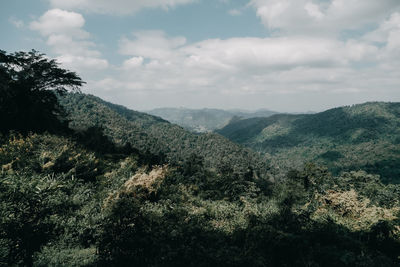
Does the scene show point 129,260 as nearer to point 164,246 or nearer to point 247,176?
point 164,246

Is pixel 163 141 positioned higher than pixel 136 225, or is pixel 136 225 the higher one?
pixel 136 225

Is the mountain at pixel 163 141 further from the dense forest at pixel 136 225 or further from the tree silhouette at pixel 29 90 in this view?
the dense forest at pixel 136 225

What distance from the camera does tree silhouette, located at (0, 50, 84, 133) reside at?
19094 mm

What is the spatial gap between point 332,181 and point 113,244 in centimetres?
4914

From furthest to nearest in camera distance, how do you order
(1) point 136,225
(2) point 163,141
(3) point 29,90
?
1. (2) point 163,141
2. (3) point 29,90
3. (1) point 136,225

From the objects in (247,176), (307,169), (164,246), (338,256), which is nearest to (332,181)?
(307,169)

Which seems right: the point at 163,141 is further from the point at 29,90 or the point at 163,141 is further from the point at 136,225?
the point at 136,225

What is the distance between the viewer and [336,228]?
408 inches

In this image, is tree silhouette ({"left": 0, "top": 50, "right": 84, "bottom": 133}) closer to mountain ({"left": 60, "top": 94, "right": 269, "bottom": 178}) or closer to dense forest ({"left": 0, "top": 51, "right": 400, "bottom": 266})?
dense forest ({"left": 0, "top": 51, "right": 400, "bottom": 266})

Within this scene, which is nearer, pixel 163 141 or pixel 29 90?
pixel 29 90

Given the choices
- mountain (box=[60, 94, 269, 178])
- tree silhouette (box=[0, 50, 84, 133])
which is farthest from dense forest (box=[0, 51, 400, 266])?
mountain (box=[60, 94, 269, 178])

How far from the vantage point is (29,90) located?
2114 centimetres

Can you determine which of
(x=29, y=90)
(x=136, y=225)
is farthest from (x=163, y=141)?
(x=136, y=225)

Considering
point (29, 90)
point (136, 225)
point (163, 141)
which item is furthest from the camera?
point (163, 141)
